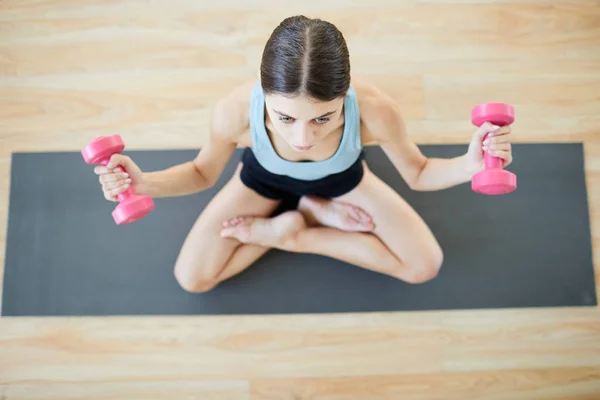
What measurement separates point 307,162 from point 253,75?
66cm

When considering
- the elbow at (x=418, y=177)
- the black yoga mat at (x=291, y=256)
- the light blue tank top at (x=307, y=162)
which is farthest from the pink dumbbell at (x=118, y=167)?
the elbow at (x=418, y=177)

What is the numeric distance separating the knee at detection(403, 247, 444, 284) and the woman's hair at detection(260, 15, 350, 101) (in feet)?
2.47

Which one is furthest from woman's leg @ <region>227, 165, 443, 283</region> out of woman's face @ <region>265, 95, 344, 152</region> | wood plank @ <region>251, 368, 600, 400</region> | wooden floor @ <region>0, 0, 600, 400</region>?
woman's face @ <region>265, 95, 344, 152</region>

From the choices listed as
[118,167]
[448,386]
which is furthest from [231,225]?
[448,386]

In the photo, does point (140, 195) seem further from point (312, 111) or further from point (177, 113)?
point (177, 113)

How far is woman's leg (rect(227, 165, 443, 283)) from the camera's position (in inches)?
59.4

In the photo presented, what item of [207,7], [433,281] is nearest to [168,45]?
[207,7]

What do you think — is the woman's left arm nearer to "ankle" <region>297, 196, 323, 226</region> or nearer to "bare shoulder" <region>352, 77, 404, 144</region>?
"bare shoulder" <region>352, 77, 404, 144</region>

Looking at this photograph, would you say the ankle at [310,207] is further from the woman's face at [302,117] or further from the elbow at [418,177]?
the woman's face at [302,117]

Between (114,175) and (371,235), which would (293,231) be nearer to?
(371,235)

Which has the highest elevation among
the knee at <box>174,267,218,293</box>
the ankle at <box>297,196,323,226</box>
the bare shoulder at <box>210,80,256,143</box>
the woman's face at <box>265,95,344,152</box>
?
the bare shoulder at <box>210,80,256,143</box>

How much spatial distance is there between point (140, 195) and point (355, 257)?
0.67 meters

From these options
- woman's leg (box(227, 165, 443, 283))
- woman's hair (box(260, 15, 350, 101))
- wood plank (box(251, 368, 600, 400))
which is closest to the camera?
woman's hair (box(260, 15, 350, 101))

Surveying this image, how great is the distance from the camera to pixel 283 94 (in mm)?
956
